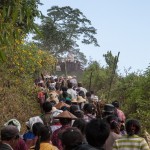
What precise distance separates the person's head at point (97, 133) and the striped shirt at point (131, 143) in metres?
1.52

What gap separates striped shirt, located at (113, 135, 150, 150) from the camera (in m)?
5.36

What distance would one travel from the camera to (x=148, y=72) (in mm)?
15359

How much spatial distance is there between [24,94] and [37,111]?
73cm

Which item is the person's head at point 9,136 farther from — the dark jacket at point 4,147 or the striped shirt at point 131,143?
the striped shirt at point 131,143

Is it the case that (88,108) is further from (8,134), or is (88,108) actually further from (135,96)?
(135,96)

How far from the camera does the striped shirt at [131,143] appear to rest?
5.36 meters

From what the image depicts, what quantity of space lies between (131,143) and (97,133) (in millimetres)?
1619

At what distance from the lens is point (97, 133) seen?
12.8ft

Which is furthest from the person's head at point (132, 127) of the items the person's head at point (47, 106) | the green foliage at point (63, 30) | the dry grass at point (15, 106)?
the green foliage at point (63, 30)

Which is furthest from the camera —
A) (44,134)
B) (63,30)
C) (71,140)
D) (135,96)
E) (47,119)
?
(63,30)

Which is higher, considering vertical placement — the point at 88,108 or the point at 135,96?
the point at 135,96

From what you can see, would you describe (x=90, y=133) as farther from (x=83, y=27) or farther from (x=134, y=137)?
(x=83, y=27)

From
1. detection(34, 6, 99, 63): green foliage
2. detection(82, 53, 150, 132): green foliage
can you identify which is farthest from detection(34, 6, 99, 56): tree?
detection(82, 53, 150, 132): green foliage

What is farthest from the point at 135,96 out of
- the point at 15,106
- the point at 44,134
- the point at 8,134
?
the point at 8,134
